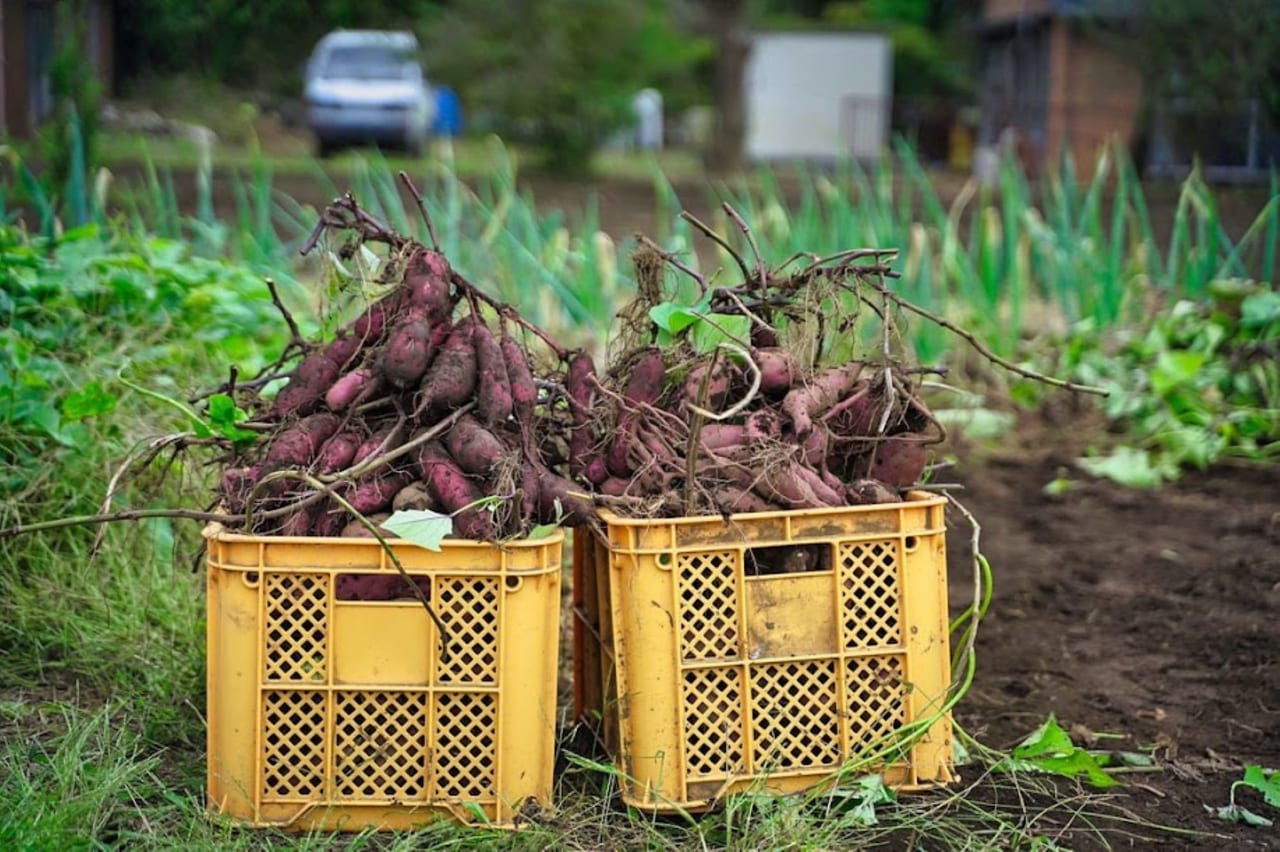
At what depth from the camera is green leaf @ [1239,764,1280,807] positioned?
238 cm

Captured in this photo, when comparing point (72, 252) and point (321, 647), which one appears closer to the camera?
point (321, 647)

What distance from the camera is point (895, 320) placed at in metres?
2.54

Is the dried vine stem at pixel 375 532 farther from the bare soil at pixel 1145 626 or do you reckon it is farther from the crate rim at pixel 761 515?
the bare soil at pixel 1145 626

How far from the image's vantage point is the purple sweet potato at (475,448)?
7.31ft

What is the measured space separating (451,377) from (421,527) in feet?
1.00

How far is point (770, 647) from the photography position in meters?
2.23

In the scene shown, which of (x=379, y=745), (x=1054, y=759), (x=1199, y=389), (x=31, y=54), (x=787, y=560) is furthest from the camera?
(x=31, y=54)

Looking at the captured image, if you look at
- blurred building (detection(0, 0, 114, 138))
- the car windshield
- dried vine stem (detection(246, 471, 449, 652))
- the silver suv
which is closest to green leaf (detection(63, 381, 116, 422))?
dried vine stem (detection(246, 471, 449, 652))

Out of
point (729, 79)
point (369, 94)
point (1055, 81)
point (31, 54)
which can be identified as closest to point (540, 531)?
point (31, 54)

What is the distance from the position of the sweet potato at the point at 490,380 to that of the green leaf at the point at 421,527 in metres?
0.24

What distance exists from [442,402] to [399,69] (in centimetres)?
1554

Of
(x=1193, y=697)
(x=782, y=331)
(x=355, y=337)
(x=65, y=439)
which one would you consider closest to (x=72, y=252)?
(x=65, y=439)

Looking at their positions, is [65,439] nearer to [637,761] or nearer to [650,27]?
[637,761]

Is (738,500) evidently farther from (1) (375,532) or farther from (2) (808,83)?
(2) (808,83)
